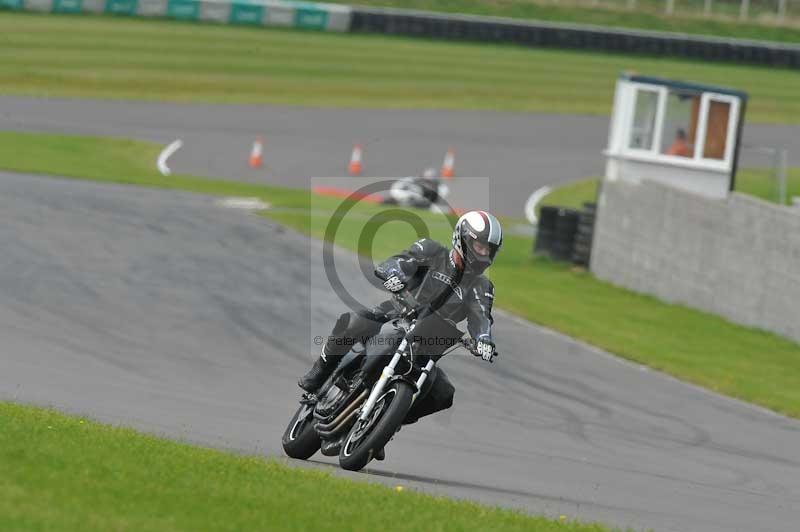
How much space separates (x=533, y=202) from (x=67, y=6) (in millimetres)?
21530

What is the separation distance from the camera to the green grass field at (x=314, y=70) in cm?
4522

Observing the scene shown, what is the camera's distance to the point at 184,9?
51750 millimetres

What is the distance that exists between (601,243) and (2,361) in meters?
14.6

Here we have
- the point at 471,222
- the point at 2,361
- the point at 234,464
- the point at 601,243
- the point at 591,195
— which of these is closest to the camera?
the point at 234,464

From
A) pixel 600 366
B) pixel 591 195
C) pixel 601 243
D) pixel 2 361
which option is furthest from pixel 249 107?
pixel 2 361

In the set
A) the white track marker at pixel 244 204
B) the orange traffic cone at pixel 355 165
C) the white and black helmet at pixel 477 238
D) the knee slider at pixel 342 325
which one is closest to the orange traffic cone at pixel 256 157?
the orange traffic cone at pixel 355 165

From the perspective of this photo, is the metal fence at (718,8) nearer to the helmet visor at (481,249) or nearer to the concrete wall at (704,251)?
the concrete wall at (704,251)

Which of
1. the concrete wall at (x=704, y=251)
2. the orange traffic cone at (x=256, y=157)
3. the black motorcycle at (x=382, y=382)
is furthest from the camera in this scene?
the orange traffic cone at (x=256, y=157)

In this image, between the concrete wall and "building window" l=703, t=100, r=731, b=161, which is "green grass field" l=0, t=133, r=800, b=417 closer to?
the concrete wall

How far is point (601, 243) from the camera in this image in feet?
83.6

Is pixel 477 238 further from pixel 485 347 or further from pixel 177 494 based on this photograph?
pixel 177 494

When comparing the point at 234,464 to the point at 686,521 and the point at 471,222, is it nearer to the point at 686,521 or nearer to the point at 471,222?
the point at 471,222

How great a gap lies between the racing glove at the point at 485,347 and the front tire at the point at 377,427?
0.52m

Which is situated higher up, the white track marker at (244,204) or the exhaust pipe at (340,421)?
the exhaust pipe at (340,421)
